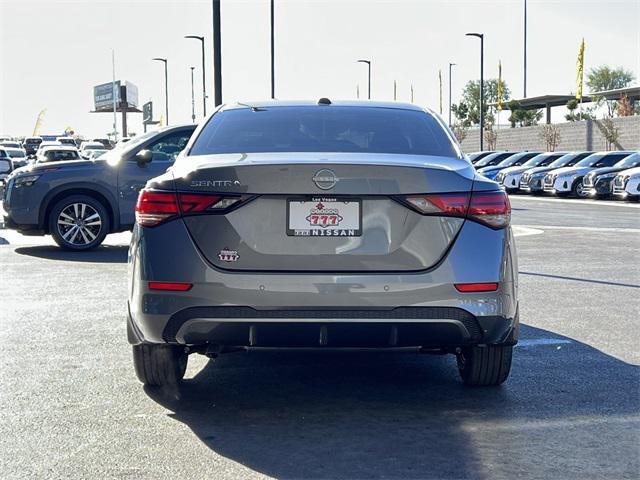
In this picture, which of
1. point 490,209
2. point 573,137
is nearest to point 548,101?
point 573,137

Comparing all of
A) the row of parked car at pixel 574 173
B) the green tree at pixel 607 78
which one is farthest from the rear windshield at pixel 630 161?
the green tree at pixel 607 78

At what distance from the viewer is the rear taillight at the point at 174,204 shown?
16.5 ft

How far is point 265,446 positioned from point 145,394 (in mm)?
1256

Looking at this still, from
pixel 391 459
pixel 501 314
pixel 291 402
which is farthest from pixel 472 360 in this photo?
pixel 391 459

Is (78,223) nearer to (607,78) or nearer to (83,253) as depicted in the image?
(83,253)

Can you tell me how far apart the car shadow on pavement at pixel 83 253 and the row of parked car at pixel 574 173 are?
60.5ft

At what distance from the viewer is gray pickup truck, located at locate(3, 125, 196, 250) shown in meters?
13.7

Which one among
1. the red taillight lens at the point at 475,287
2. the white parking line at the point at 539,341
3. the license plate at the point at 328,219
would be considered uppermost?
the license plate at the point at 328,219

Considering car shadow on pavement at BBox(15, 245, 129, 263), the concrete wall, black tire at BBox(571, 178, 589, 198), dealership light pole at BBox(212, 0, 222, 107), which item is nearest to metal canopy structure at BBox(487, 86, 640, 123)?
the concrete wall

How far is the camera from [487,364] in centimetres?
572

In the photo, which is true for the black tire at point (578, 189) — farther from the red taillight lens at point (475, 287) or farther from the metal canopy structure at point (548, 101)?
the metal canopy structure at point (548, 101)

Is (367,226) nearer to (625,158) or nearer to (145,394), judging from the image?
(145,394)

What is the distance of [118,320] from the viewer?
8266mm

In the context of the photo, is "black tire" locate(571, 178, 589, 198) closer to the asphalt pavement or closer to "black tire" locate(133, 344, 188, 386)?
the asphalt pavement
